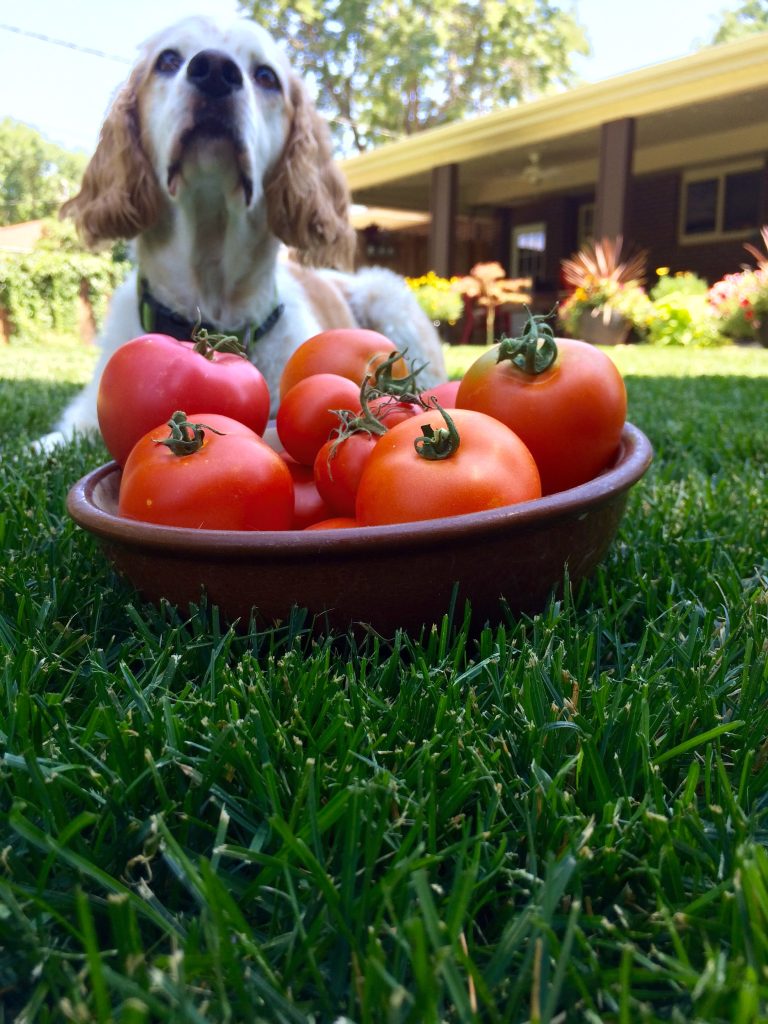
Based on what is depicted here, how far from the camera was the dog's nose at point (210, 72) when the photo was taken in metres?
2.71

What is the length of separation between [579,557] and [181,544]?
0.58 meters

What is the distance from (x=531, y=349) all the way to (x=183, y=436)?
0.56 metres

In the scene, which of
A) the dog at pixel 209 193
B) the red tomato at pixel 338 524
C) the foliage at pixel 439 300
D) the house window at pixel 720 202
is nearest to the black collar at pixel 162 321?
the dog at pixel 209 193

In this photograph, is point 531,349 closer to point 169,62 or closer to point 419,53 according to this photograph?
point 169,62

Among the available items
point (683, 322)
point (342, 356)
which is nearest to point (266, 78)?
point (342, 356)

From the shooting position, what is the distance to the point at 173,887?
729mm

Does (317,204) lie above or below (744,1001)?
above

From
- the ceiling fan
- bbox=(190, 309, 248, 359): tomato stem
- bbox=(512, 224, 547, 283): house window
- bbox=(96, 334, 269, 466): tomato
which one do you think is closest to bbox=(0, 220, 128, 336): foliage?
the ceiling fan

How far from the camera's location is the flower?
36.2 feet

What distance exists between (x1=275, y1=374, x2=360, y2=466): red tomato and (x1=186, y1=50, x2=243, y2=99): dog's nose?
172 cm

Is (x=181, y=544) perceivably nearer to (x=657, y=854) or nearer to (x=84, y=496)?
(x=84, y=496)

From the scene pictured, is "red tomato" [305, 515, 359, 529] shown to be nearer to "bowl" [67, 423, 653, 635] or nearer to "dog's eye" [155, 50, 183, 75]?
"bowl" [67, 423, 653, 635]

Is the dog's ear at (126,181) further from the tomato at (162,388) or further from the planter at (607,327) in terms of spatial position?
the planter at (607,327)

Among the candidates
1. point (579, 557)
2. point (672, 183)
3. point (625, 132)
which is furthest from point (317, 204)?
point (672, 183)
